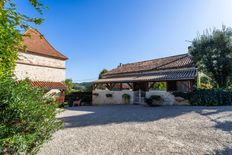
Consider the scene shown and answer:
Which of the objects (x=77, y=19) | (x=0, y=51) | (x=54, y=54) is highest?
(x=77, y=19)

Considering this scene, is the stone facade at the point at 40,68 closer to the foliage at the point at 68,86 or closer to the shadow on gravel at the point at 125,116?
the foliage at the point at 68,86

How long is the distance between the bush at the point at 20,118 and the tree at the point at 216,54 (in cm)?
1619

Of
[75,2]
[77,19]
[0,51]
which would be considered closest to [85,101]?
[77,19]

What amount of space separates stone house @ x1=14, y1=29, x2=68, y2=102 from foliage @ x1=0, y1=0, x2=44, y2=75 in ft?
46.4

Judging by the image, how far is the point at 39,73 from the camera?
61.4ft

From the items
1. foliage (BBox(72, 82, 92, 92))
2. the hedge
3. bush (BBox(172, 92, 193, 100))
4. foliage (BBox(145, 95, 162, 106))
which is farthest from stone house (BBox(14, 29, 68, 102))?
the hedge

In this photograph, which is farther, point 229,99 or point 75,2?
point 229,99

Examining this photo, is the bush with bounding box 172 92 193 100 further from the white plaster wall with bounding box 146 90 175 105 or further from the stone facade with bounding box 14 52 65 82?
the stone facade with bounding box 14 52 65 82

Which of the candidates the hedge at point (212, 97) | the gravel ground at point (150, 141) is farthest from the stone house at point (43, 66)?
the hedge at point (212, 97)

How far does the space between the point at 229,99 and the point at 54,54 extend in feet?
66.6

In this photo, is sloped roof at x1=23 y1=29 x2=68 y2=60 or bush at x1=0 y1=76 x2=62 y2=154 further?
sloped roof at x1=23 y1=29 x2=68 y2=60

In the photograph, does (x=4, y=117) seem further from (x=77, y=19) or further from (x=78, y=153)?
(x=77, y=19)

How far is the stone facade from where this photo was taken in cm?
1714

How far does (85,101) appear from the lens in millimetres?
22688
